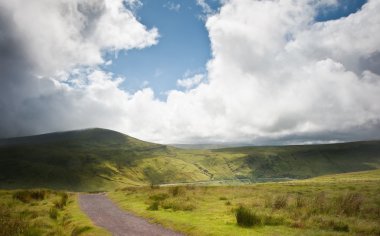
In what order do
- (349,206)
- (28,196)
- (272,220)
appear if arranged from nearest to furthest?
(272,220)
(349,206)
(28,196)

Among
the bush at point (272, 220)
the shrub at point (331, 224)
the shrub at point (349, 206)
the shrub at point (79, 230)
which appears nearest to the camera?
the shrub at point (331, 224)

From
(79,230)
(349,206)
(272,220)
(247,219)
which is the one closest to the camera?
(79,230)

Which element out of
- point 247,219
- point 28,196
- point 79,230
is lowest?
point 28,196

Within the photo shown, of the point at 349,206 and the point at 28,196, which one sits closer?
the point at 349,206

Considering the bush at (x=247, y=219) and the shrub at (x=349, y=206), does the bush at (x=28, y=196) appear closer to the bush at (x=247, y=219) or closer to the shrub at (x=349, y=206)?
the bush at (x=247, y=219)

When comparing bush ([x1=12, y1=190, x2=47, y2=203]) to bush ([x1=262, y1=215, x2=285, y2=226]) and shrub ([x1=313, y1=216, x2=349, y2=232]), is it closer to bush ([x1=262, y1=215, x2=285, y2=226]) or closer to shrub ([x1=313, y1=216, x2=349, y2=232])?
bush ([x1=262, y1=215, x2=285, y2=226])

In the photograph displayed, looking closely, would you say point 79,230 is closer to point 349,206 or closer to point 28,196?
point 349,206

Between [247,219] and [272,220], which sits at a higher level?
[247,219]

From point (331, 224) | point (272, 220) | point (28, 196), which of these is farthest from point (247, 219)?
point (28, 196)

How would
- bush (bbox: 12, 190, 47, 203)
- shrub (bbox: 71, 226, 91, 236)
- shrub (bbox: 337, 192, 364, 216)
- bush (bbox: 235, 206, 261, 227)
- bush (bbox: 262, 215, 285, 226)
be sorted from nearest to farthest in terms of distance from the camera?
1. shrub (bbox: 71, 226, 91, 236)
2. bush (bbox: 235, 206, 261, 227)
3. bush (bbox: 262, 215, 285, 226)
4. shrub (bbox: 337, 192, 364, 216)
5. bush (bbox: 12, 190, 47, 203)

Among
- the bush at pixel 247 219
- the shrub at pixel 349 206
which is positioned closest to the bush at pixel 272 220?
the bush at pixel 247 219

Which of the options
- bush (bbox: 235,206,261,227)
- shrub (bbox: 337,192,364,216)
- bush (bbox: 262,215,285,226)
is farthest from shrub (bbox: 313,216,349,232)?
shrub (bbox: 337,192,364,216)

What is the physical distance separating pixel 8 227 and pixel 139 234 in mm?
8083

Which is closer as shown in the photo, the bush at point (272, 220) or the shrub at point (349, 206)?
the bush at point (272, 220)
